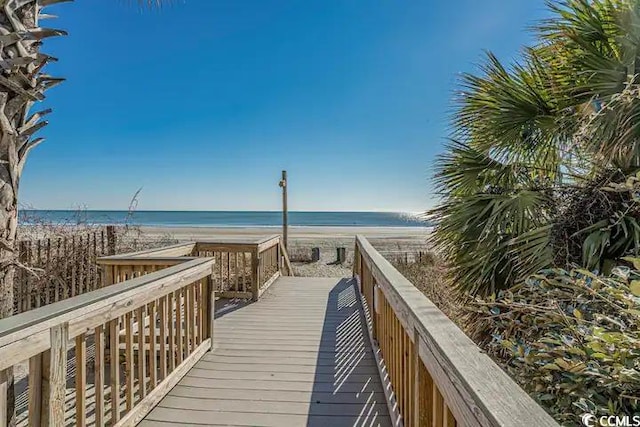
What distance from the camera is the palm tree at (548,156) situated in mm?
2383

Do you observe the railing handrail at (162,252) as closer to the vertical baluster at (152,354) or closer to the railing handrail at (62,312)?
the railing handrail at (62,312)

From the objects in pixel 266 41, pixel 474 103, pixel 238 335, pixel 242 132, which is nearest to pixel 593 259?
pixel 474 103

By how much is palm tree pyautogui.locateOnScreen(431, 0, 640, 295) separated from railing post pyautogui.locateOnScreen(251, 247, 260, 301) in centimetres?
281

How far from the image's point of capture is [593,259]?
7.57ft

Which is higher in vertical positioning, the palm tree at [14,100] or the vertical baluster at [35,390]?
the palm tree at [14,100]

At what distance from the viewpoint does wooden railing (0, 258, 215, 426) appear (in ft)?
4.74

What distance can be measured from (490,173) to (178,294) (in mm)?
3274

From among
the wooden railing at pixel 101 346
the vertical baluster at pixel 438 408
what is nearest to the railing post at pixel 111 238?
the wooden railing at pixel 101 346

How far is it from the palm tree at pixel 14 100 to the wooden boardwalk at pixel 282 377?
1155 mm

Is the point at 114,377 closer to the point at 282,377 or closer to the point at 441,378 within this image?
the point at 282,377

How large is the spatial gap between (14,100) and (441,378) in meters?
3.03

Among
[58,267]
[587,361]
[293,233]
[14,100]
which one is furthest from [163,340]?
[293,233]

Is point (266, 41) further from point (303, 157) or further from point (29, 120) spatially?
point (303, 157)
